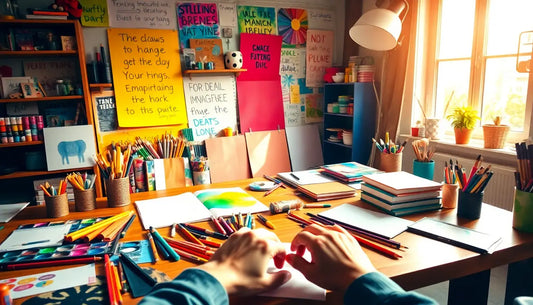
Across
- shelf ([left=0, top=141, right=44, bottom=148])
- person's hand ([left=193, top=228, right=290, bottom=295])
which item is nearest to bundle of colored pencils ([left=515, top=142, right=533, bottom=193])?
person's hand ([left=193, top=228, right=290, bottom=295])

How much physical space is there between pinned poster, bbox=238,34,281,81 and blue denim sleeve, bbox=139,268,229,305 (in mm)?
2892

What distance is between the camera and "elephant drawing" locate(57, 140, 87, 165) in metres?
2.63

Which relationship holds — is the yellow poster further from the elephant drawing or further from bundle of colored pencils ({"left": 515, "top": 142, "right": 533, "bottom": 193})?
bundle of colored pencils ({"left": 515, "top": 142, "right": 533, "bottom": 193})

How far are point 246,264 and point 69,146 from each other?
2433 mm

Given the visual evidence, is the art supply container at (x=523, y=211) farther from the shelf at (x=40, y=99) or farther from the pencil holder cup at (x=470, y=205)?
the shelf at (x=40, y=99)

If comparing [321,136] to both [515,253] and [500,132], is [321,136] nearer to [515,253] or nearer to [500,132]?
[500,132]

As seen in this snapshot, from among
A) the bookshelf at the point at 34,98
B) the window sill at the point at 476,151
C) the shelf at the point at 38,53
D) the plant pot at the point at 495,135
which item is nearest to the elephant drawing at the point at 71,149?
the bookshelf at the point at 34,98

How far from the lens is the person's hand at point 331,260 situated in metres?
0.72

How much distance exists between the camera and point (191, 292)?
593 millimetres

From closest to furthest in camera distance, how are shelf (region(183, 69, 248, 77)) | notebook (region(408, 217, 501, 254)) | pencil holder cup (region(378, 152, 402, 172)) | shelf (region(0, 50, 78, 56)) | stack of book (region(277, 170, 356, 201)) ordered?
1. notebook (region(408, 217, 501, 254))
2. stack of book (region(277, 170, 356, 201))
3. pencil holder cup (region(378, 152, 402, 172))
4. shelf (region(0, 50, 78, 56))
5. shelf (region(183, 69, 248, 77))

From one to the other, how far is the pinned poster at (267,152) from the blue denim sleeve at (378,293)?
2732 millimetres

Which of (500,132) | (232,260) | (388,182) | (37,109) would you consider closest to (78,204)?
(232,260)

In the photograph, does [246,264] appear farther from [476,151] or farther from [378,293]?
[476,151]

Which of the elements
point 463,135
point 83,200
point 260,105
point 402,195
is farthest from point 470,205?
point 260,105
